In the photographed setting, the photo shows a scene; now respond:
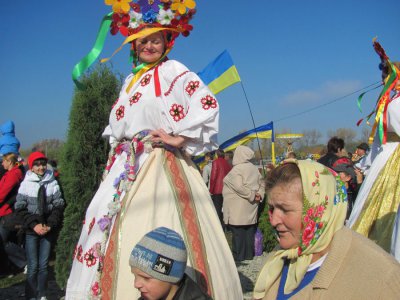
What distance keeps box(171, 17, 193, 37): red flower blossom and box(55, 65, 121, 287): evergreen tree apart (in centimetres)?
201

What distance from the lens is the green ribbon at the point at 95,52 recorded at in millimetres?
3619

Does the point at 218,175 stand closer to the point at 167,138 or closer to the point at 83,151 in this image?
the point at 83,151

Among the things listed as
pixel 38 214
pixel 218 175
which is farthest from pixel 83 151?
pixel 218 175

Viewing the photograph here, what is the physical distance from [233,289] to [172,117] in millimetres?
1275

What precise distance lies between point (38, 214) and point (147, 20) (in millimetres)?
2725

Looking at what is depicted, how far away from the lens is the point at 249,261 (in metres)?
7.89

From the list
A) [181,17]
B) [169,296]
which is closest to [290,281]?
[169,296]

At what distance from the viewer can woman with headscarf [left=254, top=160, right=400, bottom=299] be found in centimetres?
175

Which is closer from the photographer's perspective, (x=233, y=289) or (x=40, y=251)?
(x=233, y=289)

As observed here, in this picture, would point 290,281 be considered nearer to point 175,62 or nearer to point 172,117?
point 172,117

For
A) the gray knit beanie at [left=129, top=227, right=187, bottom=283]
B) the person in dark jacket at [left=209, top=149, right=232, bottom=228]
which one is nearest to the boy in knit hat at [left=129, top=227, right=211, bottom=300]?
the gray knit beanie at [left=129, top=227, right=187, bottom=283]

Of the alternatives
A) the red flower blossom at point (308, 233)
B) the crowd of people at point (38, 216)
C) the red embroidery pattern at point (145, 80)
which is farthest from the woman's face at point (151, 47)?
the crowd of people at point (38, 216)

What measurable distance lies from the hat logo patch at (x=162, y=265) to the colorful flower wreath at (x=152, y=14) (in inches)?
74.1

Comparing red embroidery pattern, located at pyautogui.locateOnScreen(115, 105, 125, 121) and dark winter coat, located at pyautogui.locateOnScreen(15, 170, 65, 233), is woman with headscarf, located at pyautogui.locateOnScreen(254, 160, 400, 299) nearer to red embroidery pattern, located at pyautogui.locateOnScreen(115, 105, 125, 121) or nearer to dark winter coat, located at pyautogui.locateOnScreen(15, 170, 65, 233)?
red embroidery pattern, located at pyautogui.locateOnScreen(115, 105, 125, 121)
